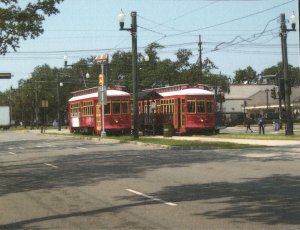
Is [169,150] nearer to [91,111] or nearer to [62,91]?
[91,111]

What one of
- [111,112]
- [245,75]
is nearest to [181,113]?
[111,112]

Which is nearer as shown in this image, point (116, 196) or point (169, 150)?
point (116, 196)

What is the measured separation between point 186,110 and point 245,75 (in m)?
128

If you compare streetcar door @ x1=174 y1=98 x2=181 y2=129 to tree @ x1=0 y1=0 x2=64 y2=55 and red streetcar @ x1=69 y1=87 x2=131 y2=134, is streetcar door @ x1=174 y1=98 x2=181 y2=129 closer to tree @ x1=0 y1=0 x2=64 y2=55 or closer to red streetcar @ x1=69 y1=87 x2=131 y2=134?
red streetcar @ x1=69 y1=87 x2=131 y2=134

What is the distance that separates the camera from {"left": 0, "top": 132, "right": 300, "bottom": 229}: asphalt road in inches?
346

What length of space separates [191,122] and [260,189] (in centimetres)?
2679

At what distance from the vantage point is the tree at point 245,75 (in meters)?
163

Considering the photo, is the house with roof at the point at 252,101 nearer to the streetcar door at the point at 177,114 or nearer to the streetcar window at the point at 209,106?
the streetcar window at the point at 209,106

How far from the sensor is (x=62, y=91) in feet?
400

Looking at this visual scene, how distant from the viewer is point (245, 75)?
164 m

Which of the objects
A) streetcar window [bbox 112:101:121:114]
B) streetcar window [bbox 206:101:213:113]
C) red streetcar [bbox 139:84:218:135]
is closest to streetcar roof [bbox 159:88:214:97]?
red streetcar [bbox 139:84:218:135]

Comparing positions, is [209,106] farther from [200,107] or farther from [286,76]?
[286,76]

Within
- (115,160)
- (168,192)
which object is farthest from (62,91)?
(168,192)

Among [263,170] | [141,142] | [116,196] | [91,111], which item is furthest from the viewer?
[91,111]
